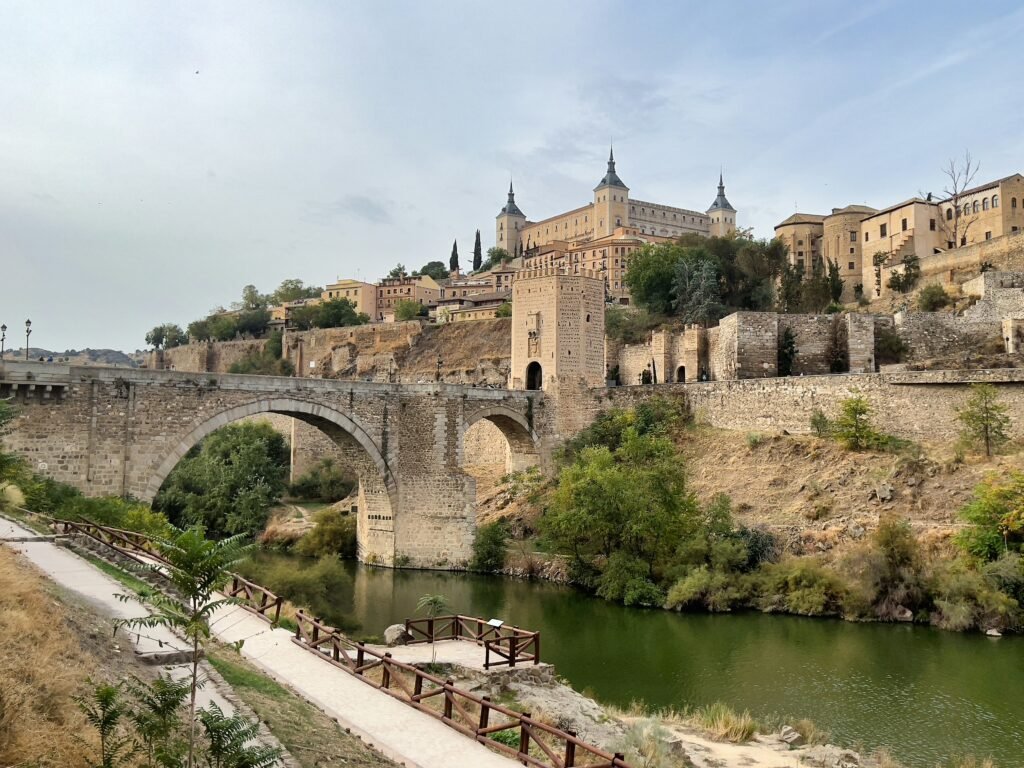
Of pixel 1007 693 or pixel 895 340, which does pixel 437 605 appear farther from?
pixel 895 340

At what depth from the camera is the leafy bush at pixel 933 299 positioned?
33.7 m

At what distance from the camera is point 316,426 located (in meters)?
26.6

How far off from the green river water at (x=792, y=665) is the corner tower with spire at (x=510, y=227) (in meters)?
80.8

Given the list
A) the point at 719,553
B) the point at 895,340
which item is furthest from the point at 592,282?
the point at 719,553

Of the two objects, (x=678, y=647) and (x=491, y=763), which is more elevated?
(x=491, y=763)

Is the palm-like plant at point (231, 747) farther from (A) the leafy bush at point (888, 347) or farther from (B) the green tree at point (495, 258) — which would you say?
(B) the green tree at point (495, 258)

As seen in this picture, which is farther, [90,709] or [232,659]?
[232,659]

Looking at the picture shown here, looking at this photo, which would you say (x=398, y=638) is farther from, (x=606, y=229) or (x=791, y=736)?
(x=606, y=229)

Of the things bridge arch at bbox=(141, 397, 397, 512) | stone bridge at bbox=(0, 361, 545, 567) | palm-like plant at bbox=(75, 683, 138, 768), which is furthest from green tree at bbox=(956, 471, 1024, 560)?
palm-like plant at bbox=(75, 683, 138, 768)

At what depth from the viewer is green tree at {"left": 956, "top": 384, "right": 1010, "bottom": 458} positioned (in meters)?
22.1

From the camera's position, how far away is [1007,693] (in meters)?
14.4

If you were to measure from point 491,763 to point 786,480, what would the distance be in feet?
60.9

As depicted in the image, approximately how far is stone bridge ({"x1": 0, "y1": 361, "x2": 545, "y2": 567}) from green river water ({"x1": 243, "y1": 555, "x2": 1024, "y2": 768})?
4.34 meters

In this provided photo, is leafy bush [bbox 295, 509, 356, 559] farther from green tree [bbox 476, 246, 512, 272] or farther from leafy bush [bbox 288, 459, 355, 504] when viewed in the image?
green tree [bbox 476, 246, 512, 272]
